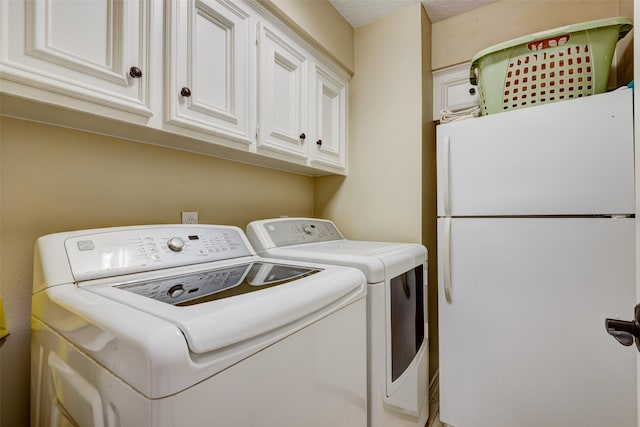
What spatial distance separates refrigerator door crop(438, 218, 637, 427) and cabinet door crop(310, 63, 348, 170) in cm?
79

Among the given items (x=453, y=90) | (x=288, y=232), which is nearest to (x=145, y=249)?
(x=288, y=232)

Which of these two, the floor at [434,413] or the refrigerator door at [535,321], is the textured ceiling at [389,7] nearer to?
the refrigerator door at [535,321]

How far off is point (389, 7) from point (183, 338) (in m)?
2.10

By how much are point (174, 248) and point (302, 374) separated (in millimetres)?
640

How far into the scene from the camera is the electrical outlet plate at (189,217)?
4.32 ft

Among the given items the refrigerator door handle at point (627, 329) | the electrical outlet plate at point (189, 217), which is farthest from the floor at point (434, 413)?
the electrical outlet plate at point (189, 217)

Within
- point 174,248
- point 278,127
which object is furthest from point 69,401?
point 278,127

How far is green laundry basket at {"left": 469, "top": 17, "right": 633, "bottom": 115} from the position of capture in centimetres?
121

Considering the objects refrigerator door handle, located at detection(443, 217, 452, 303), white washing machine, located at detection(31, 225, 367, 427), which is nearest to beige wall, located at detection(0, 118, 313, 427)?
white washing machine, located at detection(31, 225, 367, 427)

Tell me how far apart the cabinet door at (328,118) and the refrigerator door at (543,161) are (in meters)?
0.64

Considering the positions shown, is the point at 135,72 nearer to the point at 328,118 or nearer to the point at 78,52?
the point at 78,52

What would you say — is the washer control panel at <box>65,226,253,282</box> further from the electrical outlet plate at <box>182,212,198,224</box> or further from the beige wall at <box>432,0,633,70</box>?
the beige wall at <box>432,0,633,70</box>

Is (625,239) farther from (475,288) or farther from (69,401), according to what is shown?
(69,401)

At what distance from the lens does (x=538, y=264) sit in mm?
1262
